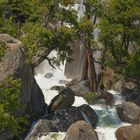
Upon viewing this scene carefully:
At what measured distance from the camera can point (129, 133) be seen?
26453mm

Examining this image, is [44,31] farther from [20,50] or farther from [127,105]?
[127,105]

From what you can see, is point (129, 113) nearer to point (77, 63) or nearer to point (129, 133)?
point (129, 133)

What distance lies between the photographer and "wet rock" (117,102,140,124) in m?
31.4

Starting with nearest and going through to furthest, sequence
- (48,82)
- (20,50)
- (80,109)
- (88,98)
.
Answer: (20,50) < (80,109) < (88,98) < (48,82)

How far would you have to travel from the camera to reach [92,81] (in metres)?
38.7

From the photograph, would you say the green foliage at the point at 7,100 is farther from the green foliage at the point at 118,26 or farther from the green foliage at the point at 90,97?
the green foliage at the point at 118,26

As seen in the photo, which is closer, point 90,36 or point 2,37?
point 2,37

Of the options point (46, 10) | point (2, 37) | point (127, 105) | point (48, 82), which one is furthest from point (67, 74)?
point (2, 37)

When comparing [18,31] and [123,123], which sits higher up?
[18,31]

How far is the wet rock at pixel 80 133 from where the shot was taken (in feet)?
80.7

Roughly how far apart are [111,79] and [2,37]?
43.5 ft

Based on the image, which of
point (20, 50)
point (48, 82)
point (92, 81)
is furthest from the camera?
point (48, 82)

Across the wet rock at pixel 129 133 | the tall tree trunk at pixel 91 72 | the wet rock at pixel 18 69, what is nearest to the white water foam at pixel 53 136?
the wet rock at pixel 18 69

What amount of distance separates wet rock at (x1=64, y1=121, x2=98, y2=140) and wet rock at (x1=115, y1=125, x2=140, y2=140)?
2.09 m
